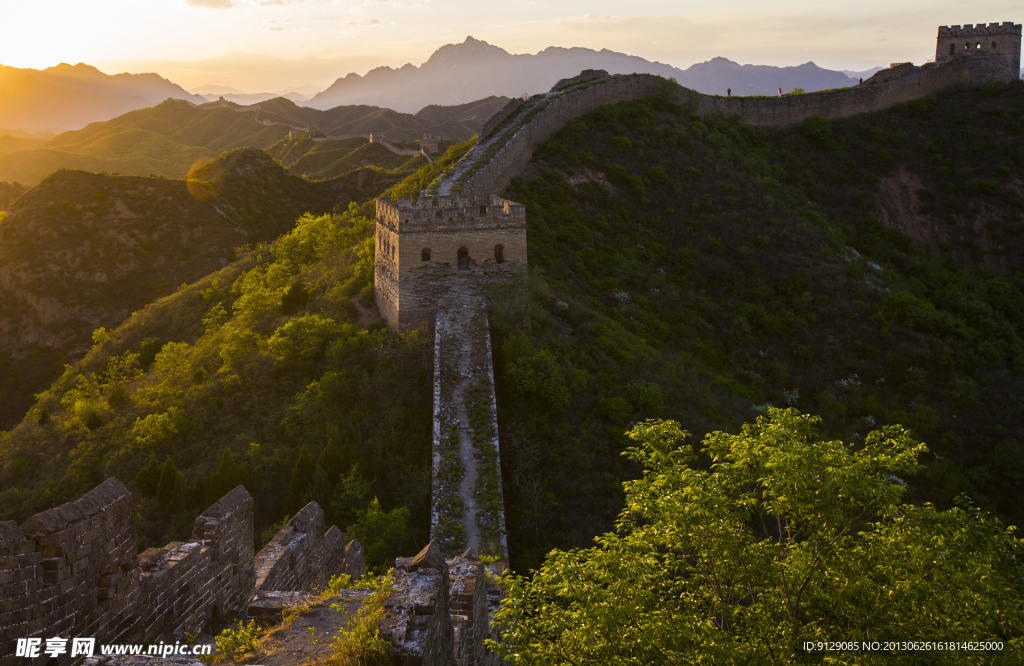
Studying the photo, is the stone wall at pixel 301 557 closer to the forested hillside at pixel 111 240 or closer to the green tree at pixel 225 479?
the green tree at pixel 225 479

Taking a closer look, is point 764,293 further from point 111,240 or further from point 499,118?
point 111,240

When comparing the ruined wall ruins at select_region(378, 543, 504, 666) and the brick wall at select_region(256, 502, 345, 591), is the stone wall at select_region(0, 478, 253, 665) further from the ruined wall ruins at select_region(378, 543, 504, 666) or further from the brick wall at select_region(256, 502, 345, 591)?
the ruined wall ruins at select_region(378, 543, 504, 666)

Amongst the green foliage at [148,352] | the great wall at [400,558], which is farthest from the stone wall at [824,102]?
the green foliage at [148,352]

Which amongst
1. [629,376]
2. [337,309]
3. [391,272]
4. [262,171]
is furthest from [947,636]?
[262,171]

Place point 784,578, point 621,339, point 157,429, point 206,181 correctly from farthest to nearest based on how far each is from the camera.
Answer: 1. point 206,181
2. point 621,339
3. point 157,429
4. point 784,578

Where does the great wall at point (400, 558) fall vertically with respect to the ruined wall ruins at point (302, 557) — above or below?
above

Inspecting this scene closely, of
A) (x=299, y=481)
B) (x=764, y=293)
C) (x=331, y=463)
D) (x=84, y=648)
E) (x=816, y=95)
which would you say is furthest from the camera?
(x=816, y=95)

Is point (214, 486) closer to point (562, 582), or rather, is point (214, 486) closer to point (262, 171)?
point (562, 582)

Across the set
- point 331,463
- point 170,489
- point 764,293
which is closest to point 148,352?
point 170,489
